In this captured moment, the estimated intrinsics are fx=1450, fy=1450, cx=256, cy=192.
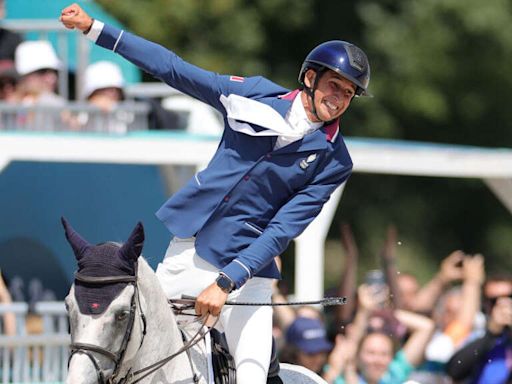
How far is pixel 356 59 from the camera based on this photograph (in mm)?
6523

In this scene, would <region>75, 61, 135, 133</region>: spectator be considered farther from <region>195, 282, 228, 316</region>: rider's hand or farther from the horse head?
the horse head

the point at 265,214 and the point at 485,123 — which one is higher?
the point at 485,123

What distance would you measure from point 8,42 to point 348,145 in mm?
3176

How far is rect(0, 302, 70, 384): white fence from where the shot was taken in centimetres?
1049

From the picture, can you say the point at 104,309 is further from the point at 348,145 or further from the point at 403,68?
the point at 403,68

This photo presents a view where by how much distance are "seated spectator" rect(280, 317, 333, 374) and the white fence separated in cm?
164

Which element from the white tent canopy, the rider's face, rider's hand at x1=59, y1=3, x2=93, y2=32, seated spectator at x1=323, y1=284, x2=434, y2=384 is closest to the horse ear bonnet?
rider's hand at x1=59, y1=3, x2=93, y2=32

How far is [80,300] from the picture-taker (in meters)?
5.59

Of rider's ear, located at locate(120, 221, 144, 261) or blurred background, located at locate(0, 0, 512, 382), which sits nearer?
rider's ear, located at locate(120, 221, 144, 261)

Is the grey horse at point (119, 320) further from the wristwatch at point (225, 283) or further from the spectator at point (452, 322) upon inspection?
the spectator at point (452, 322)

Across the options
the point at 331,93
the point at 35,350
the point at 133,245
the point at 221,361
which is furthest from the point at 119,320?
the point at 35,350

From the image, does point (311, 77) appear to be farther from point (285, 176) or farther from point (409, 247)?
point (409, 247)

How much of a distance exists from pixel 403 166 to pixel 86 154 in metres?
2.99

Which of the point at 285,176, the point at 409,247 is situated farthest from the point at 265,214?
the point at 409,247
